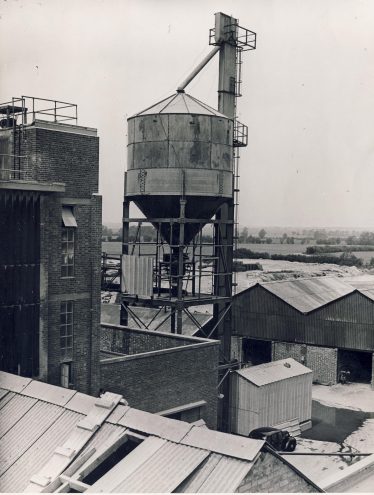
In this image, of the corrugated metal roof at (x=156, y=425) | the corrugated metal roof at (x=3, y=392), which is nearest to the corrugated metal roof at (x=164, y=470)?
the corrugated metal roof at (x=156, y=425)

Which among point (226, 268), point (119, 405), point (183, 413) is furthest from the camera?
point (226, 268)

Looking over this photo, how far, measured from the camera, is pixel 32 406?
15453 millimetres

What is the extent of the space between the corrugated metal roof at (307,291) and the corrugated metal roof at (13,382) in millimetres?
21047

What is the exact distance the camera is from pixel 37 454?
44.2 feet

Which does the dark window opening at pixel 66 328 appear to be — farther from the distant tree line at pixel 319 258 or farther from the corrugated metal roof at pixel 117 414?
the distant tree line at pixel 319 258

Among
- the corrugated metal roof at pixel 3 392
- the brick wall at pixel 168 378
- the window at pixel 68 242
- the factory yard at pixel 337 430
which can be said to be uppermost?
the window at pixel 68 242

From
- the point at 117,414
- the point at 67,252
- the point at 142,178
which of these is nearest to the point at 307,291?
the point at 142,178

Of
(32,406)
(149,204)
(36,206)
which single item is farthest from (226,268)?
(32,406)

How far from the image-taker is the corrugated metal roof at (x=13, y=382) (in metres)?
16.4

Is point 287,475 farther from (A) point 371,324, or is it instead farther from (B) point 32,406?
(A) point 371,324

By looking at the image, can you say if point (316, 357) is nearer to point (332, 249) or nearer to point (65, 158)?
point (65, 158)

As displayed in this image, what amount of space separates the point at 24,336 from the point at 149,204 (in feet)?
26.9

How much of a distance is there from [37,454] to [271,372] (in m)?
14.7

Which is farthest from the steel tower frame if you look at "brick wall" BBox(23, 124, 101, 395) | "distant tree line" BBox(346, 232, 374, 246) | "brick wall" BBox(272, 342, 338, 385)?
"distant tree line" BBox(346, 232, 374, 246)
